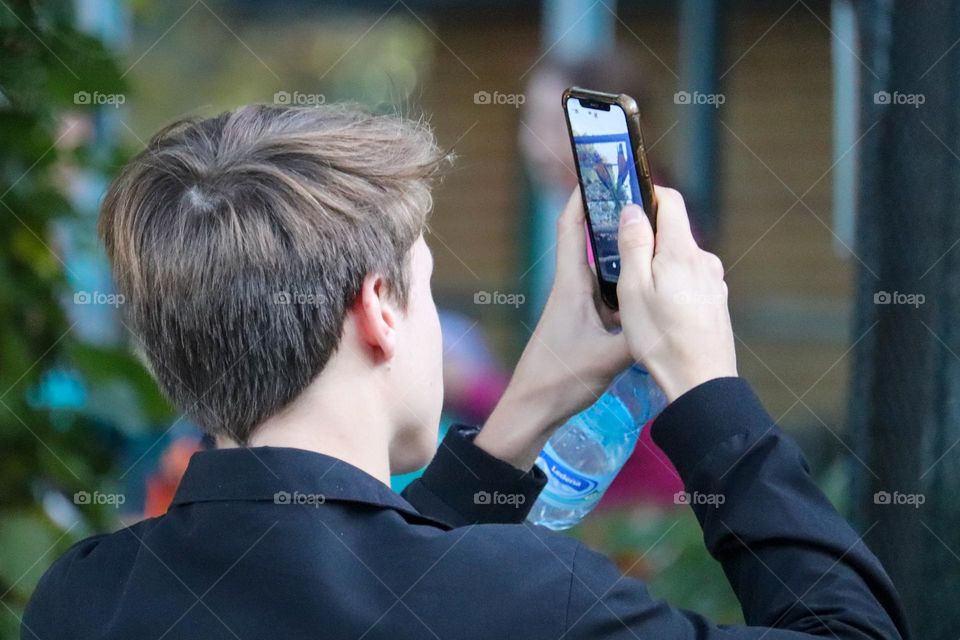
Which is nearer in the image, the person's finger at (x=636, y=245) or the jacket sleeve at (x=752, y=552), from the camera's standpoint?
the jacket sleeve at (x=752, y=552)

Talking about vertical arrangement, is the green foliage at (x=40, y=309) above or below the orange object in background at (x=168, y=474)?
above

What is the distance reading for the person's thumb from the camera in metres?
1.02

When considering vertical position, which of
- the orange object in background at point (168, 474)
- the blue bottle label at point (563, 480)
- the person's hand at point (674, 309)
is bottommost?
the orange object in background at point (168, 474)

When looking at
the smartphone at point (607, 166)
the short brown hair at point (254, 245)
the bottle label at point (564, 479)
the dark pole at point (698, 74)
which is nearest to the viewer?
the short brown hair at point (254, 245)

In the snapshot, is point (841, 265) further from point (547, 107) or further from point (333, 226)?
point (333, 226)

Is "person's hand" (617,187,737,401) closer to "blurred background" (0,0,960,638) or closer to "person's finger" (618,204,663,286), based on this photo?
"person's finger" (618,204,663,286)

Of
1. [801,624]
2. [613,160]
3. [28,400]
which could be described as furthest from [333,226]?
[28,400]

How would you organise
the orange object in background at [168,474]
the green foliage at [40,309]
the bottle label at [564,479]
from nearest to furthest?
the bottle label at [564,479]
the green foliage at [40,309]
the orange object in background at [168,474]

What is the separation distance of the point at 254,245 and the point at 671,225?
0.38m

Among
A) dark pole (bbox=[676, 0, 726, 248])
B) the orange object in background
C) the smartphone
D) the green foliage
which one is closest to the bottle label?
the smartphone

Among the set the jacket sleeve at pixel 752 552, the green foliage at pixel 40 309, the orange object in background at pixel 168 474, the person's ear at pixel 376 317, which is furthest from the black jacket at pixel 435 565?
the orange object in background at pixel 168 474

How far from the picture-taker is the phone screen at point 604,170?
1095mm

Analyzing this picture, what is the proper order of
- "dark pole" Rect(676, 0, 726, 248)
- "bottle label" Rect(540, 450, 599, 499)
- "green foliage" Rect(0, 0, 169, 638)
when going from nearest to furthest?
"bottle label" Rect(540, 450, 599, 499)
"green foliage" Rect(0, 0, 169, 638)
"dark pole" Rect(676, 0, 726, 248)

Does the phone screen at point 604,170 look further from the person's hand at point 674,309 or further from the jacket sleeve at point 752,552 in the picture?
the jacket sleeve at point 752,552
